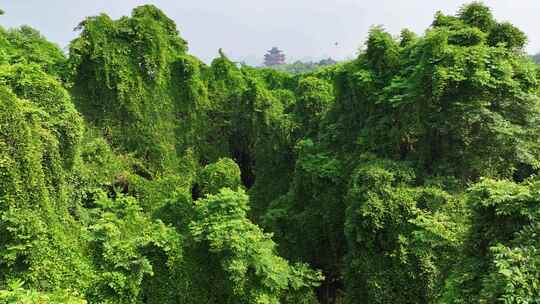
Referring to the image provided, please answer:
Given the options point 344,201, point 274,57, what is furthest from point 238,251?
point 274,57

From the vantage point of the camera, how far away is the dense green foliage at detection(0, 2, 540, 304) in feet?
22.1

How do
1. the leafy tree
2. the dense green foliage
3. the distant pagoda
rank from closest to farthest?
the dense green foliage, the leafy tree, the distant pagoda

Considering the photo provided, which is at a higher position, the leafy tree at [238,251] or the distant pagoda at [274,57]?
the distant pagoda at [274,57]

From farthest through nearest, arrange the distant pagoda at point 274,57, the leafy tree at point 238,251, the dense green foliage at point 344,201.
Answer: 1. the distant pagoda at point 274,57
2. the leafy tree at point 238,251
3. the dense green foliage at point 344,201

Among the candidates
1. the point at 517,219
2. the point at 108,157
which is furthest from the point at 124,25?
the point at 517,219

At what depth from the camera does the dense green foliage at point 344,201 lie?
6730 mm

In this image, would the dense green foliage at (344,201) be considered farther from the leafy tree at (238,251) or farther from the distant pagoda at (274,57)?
the distant pagoda at (274,57)

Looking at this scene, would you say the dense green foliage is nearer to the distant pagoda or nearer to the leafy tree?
the leafy tree

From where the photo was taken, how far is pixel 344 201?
10680 mm

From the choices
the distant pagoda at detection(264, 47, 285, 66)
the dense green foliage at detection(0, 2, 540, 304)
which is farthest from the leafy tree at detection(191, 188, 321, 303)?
the distant pagoda at detection(264, 47, 285, 66)

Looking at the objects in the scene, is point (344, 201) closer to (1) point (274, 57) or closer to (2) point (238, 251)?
(2) point (238, 251)

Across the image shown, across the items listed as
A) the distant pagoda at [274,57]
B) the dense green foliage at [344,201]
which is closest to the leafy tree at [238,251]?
the dense green foliage at [344,201]

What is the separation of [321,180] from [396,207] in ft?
9.49

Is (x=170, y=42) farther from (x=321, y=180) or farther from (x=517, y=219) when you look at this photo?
(x=517, y=219)
